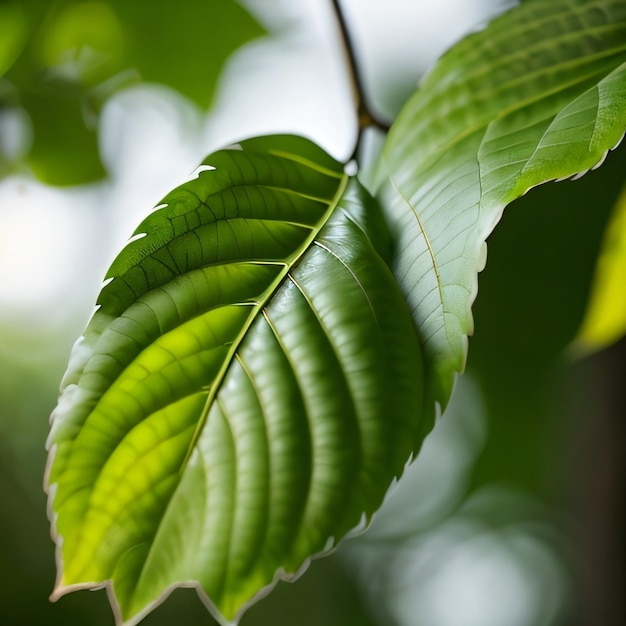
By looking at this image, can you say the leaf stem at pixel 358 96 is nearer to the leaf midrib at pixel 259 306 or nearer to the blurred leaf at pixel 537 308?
the leaf midrib at pixel 259 306

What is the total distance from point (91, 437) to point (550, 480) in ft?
2.77

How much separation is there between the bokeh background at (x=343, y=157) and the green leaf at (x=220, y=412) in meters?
0.15

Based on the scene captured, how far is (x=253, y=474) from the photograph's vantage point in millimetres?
211

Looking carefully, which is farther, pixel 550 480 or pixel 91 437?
pixel 550 480

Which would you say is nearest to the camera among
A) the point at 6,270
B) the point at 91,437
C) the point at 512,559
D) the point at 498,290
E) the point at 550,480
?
the point at 91,437

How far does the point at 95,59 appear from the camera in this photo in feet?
1.89

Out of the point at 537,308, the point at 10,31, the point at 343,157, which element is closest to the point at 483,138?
the point at 343,157

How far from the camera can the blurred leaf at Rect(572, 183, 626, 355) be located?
32 cm

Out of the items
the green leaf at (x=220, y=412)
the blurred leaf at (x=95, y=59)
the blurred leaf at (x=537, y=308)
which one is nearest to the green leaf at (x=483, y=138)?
the green leaf at (x=220, y=412)

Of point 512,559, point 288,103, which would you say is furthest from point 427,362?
point 512,559

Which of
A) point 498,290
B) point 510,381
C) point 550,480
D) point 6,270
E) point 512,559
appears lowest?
point 512,559

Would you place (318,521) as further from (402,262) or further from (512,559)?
(512,559)

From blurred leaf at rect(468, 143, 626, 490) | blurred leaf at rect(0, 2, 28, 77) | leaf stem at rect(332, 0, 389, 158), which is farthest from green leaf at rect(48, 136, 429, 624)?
blurred leaf at rect(468, 143, 626, 490)

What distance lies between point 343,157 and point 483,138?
3.2 inches
